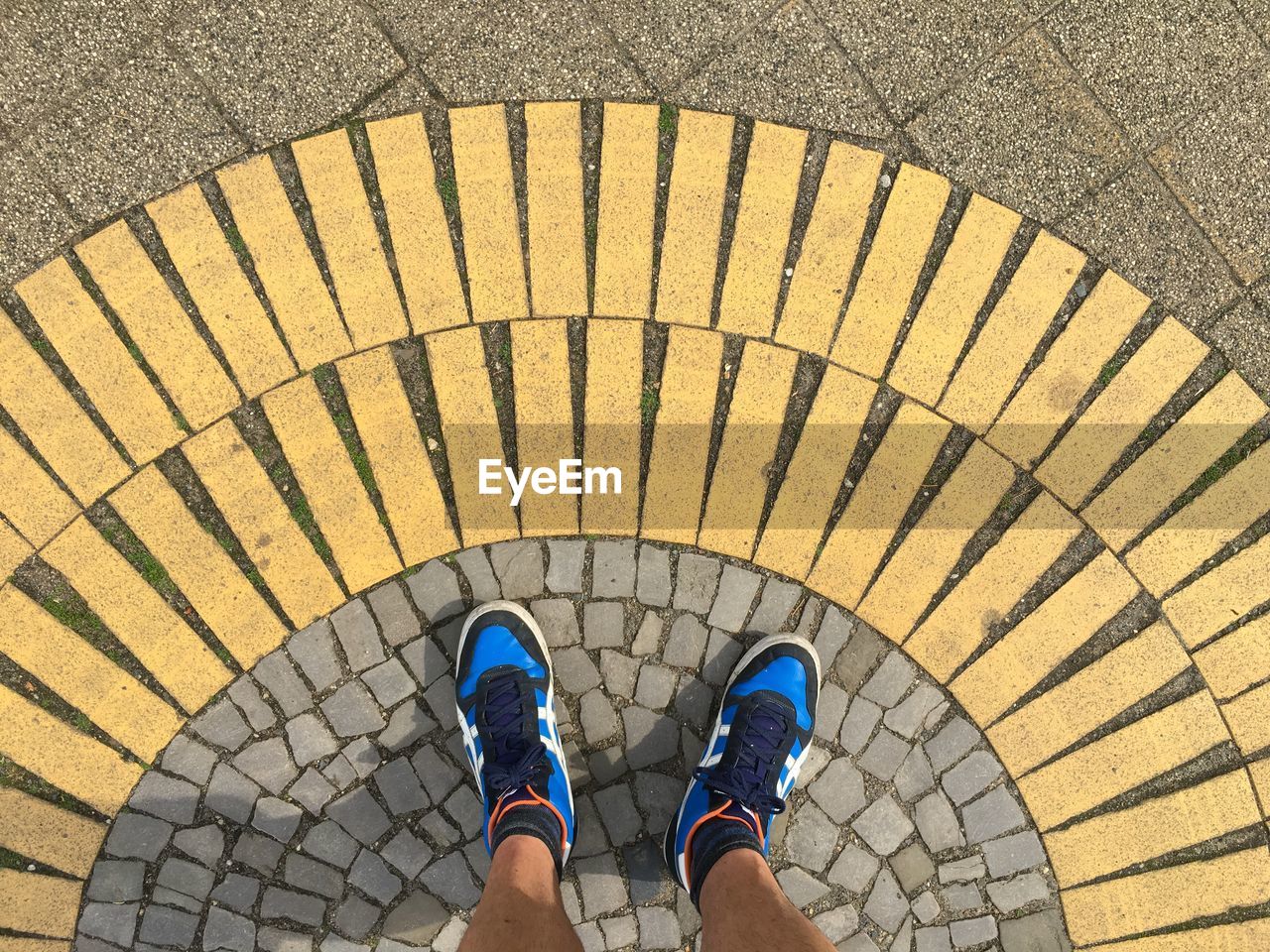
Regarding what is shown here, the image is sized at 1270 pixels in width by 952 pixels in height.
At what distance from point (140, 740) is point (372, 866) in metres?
0.98

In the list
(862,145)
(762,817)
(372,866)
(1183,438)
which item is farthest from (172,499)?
(1183,438)

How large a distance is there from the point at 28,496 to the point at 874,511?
3208 mm

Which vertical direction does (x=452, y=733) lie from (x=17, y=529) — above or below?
below

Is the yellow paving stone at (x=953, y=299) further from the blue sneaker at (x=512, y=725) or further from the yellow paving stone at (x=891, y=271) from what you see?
the blue sneaker at (x=512, y=725)

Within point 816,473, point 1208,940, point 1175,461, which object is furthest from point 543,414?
point 1208,940

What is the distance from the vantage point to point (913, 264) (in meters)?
3.26

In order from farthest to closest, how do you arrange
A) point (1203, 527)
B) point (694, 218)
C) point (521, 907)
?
point (1203, 527)
point (694, 218)
point (521, 907)

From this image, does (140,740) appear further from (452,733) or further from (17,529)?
(452,733)

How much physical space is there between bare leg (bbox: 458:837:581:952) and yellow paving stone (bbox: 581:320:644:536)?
117 centimetres

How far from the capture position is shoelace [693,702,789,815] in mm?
2996

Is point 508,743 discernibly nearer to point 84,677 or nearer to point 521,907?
point 521,907

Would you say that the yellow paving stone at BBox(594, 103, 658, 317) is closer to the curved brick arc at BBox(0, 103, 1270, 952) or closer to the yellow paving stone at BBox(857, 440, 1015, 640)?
the curved brick arc at BBox(0, 103, 1270, 952)

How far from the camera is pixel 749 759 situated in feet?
→ 10.0

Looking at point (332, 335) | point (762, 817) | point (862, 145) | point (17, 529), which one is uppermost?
point (862, 145)
